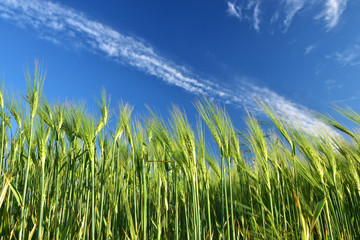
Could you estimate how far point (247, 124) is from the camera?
6.82 ft

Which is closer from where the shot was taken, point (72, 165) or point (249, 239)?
point (72, 165)

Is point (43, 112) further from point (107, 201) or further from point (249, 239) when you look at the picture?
point (249, 239)

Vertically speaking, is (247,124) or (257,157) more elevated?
(247,124)

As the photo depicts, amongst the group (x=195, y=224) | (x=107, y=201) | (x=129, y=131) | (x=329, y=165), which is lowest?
(x=195, y=224)

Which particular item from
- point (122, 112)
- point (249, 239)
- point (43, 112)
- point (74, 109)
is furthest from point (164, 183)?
point (43, 112)

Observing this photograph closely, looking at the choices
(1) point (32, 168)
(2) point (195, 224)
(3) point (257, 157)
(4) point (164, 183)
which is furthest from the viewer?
(1) point (32, 168)

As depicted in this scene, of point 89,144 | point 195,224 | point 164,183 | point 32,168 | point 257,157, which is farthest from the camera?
point 32,168

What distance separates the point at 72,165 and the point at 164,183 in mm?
613

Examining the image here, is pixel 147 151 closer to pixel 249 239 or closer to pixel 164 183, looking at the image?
pixel 164 183

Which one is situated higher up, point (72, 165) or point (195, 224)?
point (72, 165)

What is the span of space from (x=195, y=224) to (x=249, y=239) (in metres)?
0.71

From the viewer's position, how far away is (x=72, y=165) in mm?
1803

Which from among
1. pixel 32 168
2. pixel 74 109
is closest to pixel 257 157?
pixel 74 109

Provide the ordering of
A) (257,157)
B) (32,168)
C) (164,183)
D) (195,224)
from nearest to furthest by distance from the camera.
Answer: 1. (195,224)
2. (257,157)
3. (164,183)
4. (32,168)
